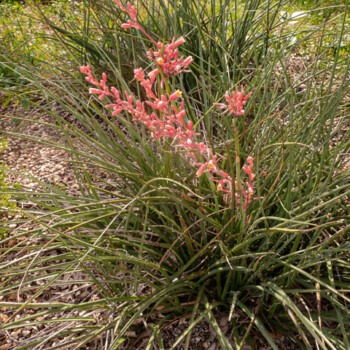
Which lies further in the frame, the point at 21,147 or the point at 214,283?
the point at 21,147

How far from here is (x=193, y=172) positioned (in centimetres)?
194

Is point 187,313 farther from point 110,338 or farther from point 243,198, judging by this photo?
point 243,198

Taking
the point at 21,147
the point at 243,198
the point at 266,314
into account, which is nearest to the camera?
the point at 243,198

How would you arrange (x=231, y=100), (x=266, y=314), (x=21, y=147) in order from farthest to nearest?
(x=21, y=147) → (x=266, y=314) → (x=231, y=100)

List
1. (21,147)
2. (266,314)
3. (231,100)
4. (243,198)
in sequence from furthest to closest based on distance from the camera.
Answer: (21,147) → (266,314) → (243,198) → (231,100)

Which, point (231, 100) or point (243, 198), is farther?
point (243, 198)

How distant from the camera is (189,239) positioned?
1.82 meters

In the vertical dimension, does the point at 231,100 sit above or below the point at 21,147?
above

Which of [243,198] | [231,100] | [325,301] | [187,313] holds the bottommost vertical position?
[325,301]

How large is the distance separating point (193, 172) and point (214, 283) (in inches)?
17.4

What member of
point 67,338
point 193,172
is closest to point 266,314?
point 193,172

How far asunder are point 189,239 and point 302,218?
0.40 meters

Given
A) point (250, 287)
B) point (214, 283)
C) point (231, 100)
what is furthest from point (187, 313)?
Answer: point (231, 100)

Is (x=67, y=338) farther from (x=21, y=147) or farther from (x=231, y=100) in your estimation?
(x=21, y=147)
